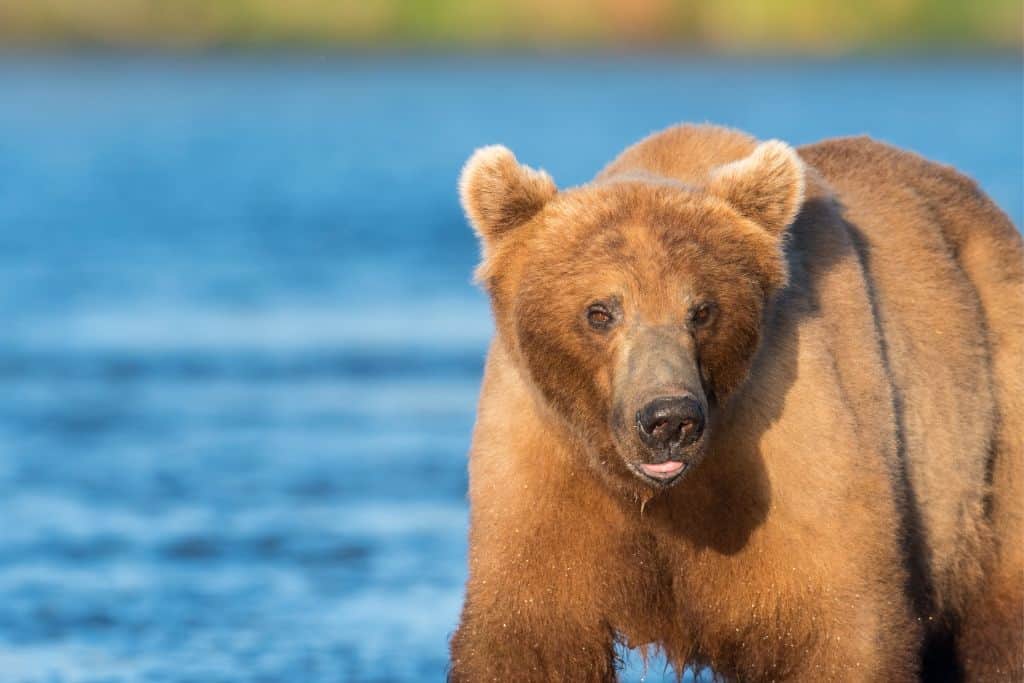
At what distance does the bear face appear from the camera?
494 cm

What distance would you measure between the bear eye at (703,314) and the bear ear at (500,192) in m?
0.56

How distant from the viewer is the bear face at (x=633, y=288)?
4941mm

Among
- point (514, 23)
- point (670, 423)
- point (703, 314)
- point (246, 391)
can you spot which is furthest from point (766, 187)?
point (514, 23)

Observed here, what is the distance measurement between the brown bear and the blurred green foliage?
6694 centimetres

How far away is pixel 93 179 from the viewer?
34.1 metres

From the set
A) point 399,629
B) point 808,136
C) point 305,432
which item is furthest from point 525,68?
point 399,629

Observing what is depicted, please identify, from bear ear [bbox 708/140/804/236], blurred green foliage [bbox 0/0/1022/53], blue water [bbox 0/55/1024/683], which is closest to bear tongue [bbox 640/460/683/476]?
bear ear [bbox 708/140/804/236]

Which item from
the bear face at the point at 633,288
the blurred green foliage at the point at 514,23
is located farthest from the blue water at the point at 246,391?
the blurred green foliage at the point at 514,23

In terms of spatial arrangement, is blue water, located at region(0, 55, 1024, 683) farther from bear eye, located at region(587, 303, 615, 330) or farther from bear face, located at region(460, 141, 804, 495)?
bear eye, located at region(587, 303, 615, 330)

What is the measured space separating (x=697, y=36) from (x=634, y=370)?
72744 mm

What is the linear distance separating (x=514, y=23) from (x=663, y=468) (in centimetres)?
7012

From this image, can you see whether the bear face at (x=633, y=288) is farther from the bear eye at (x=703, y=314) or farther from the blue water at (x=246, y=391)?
the blue water at (x=246, y=391)

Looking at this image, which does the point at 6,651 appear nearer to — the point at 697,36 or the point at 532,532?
the point at 532,532

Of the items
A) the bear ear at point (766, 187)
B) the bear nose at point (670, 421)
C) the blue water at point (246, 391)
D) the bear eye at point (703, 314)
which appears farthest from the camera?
the blue water at point (246, 391)
